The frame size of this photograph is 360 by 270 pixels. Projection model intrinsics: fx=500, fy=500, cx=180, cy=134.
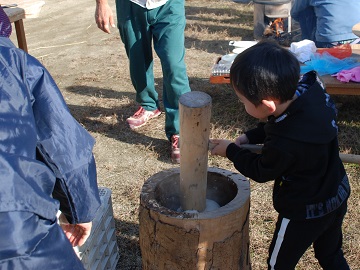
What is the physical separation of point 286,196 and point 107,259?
3.32 ft

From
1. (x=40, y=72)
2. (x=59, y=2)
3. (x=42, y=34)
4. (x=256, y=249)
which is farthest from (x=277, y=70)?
(x=59, y=2)

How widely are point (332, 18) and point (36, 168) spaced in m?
3.65

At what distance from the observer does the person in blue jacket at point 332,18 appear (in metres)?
4.36

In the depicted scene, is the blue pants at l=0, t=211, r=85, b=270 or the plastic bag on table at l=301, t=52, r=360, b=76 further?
the plastic bag on table at l=301, t=52, r=360, b=76

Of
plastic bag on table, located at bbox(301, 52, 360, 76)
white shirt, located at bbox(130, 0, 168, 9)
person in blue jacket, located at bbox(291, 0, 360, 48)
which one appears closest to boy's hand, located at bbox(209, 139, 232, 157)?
white shirt, located at bbox(130, 0, 168, 9)

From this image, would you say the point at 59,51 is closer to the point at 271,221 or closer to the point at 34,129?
the point at 271,221

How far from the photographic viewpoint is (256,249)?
2.73 metres

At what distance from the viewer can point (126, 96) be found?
485 centimetres

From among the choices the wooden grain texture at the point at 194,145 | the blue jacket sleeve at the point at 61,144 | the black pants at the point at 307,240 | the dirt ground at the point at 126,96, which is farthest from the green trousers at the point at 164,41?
the blue jacket sleeve at the point at 61,144

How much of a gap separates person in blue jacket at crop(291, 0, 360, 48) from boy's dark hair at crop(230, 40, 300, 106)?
281cm

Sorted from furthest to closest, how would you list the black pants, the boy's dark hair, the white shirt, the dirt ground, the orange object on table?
the orange object on table, the white shirt, the dirt ground, the black pants, the boy's dark hair

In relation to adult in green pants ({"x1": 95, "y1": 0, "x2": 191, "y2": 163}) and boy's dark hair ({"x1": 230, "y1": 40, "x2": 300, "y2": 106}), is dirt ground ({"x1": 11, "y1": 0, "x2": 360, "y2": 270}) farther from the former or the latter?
boy's dark hair ({"x1": 230, "y1": 40, "x2": 300, "y2": 106})

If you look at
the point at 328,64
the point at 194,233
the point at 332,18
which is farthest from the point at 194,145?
the point at 332,18

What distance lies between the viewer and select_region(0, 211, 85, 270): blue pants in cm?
120
